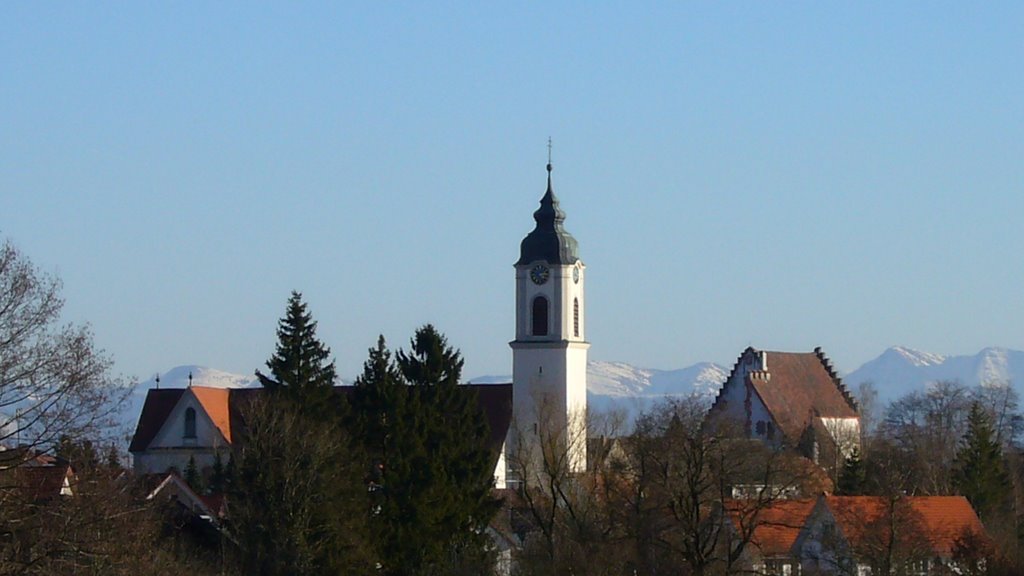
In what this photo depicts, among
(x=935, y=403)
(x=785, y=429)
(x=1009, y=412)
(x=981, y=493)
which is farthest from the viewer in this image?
(x=1009, y=412)

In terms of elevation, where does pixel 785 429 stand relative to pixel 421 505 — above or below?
above

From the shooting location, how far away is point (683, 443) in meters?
52.4

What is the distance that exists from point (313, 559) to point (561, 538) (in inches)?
248

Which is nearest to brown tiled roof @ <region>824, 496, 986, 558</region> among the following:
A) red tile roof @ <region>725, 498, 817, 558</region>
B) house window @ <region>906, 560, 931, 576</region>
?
house window @ <region>906, 560, 931, 576</region>

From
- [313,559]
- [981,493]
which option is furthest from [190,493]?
[981,493]

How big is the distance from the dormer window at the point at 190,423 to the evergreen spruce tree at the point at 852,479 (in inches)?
1053

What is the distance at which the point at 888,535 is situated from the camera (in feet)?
176

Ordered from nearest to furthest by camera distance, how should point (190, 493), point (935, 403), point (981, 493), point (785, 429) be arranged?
point (190, 493), point (981, 493), point (785, 429), point (935, 403)

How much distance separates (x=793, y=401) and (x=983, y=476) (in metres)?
30.9

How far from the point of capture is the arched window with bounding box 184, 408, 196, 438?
87250mm

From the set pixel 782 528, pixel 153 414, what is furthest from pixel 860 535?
pixel 153 414

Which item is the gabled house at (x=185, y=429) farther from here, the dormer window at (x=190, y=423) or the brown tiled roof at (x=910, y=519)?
the brown tiled roof at (x=910, y=519)

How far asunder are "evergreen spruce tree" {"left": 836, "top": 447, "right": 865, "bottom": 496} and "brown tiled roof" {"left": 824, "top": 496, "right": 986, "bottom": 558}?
329 inches

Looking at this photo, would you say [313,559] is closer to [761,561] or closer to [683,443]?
[683,443]
